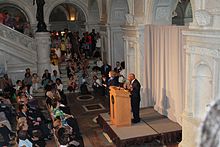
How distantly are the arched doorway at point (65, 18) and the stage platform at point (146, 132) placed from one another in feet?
56.5

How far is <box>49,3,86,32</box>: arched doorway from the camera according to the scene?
25062mm

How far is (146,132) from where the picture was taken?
7.89 m

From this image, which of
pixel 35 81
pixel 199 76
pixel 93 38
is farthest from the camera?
pixel 93 38

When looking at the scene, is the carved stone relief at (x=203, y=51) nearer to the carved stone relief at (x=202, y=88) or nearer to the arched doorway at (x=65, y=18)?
the carved stone relief at (x=202, y=88)

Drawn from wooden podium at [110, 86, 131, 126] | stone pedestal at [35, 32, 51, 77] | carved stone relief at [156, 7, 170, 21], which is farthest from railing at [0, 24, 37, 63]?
wooden podium at [110, 86, 131, 126]

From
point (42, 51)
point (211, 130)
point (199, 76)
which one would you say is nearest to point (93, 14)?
point (42, 51)

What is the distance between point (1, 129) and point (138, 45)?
5251mm

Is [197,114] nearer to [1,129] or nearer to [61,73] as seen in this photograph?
[1,129]

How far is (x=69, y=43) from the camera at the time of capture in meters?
17.4

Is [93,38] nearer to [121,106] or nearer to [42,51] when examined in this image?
[42,51]

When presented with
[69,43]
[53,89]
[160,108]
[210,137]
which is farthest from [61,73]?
[210,137]

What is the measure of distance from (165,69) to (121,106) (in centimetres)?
188

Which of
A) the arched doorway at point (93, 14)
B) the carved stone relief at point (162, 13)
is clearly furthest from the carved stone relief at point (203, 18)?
the arched doorway at point (93, 14)

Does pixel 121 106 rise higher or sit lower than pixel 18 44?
lower
